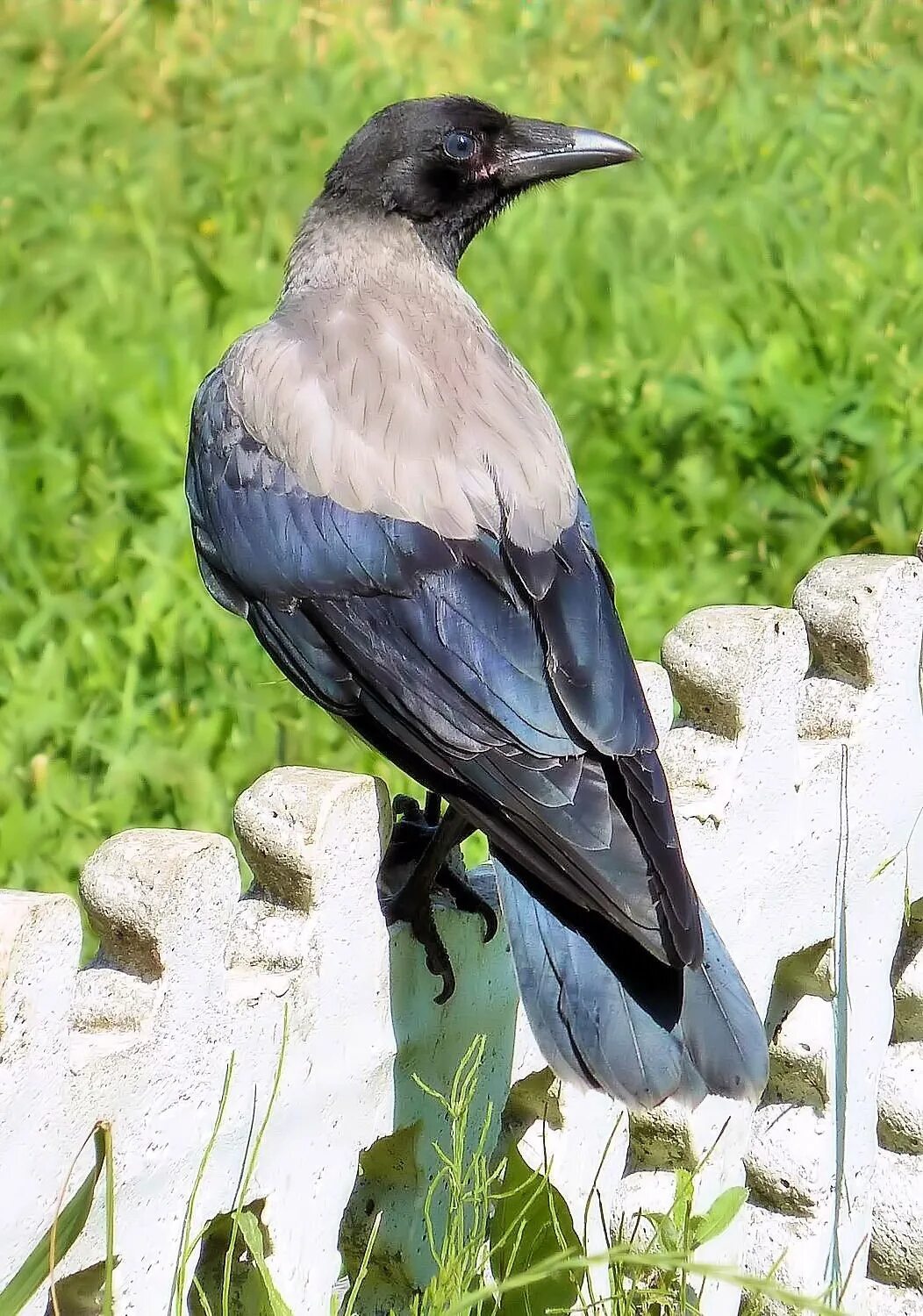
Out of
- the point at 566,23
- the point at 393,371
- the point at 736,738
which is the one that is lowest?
the point at 736,738

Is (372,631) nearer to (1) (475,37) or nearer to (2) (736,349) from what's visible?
(2) (736,349)

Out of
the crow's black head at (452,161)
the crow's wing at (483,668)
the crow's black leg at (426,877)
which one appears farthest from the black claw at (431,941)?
the crow's black head at (452,161)

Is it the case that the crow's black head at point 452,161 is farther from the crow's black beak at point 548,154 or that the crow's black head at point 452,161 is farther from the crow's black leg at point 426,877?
the crow's black leg at point 426,877

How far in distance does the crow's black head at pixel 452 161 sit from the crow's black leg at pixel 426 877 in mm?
1196

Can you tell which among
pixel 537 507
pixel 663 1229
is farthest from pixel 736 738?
pixel 663 1229

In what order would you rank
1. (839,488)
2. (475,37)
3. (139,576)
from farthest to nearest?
(475,37) → (839,488) → (139,576)

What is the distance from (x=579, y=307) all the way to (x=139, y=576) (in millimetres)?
2208

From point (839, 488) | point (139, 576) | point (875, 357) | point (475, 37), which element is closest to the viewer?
point (139, 576)

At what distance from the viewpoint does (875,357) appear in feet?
19.5

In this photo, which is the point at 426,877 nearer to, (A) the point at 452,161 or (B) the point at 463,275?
(A) the point at 452,161

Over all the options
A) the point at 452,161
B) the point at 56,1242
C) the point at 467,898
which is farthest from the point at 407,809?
the point at 452,161

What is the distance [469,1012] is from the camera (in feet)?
8.04

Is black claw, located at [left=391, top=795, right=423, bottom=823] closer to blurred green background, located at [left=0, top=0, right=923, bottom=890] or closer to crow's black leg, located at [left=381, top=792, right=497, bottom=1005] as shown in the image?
A: crow's black leg, located at [left=381, top=792, right=497, bottom=1005]

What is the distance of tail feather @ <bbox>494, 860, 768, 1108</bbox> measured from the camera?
224 cm
